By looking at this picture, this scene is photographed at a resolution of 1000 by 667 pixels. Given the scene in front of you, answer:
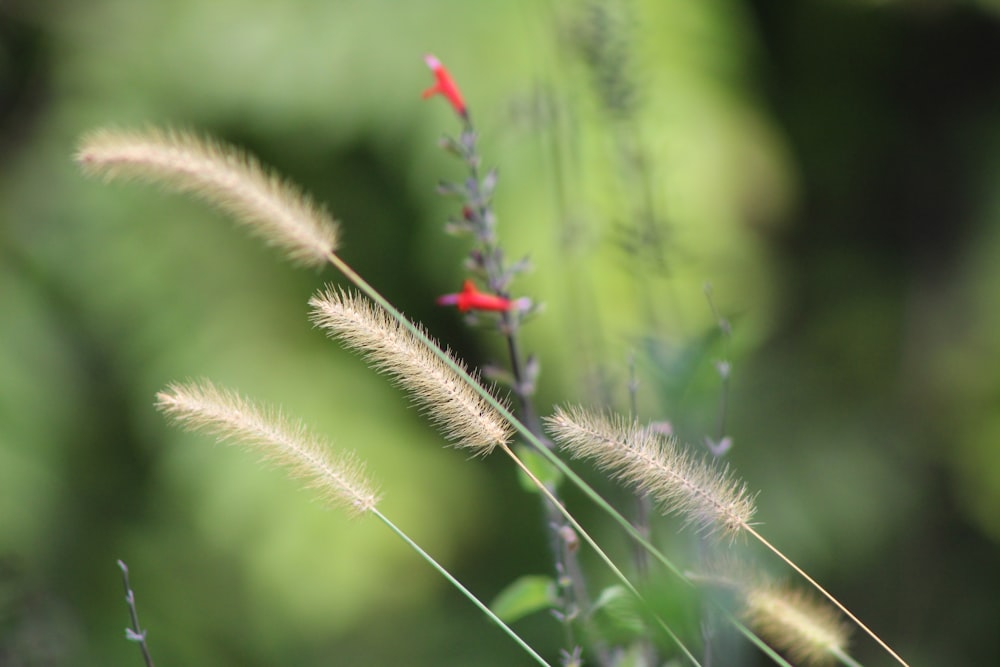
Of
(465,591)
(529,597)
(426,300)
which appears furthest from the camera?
(426,300)

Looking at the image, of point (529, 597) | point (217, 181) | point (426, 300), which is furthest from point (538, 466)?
point (426, 300)

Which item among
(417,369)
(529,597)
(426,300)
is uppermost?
(417,369)

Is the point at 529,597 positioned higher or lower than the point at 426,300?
higher

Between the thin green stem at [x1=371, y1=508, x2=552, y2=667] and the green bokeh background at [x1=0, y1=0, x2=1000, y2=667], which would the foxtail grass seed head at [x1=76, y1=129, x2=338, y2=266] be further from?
the green bokeh background at [x1=0, y1=0, x2=1000, y2=667]

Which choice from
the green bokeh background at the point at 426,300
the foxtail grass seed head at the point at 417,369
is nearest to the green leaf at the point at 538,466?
the foxtail grass seed head at the point at 417,369

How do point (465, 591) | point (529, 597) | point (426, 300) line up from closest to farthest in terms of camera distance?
point (465, 591)
point (529, 597)
point (426, 300)

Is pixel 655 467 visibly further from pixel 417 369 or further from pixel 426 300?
pixel 426 300

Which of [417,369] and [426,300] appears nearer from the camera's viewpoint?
[417,369]

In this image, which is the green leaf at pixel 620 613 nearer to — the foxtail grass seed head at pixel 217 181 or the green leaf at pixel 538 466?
the green leaf at pixel 538 466
